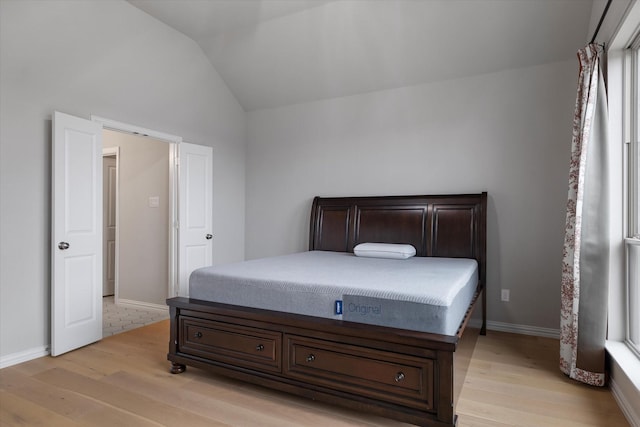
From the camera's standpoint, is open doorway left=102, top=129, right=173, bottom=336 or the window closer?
the window

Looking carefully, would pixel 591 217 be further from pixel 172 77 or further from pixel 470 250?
pixel 172 77

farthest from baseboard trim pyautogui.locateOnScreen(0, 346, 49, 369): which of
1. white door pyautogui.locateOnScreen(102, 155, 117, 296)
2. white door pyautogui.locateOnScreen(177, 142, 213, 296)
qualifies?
white door pyautogui.locateOnScreen(102, 155, 117, 296)

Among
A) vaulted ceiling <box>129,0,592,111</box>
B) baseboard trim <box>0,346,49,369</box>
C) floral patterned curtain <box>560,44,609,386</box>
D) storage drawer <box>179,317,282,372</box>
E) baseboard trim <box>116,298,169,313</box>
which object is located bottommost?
baseboard trim <box>116,298,169,313</box>

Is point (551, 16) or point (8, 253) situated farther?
point (551, 16)

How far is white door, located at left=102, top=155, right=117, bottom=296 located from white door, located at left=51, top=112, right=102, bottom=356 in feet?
7.59

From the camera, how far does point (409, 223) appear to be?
13.0 feet

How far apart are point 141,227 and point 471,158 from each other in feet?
13.0

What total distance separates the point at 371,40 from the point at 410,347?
125 inches

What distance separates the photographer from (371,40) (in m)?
3.87

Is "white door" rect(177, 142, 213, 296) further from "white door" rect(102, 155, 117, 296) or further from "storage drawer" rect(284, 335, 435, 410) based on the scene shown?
"storage drawer" rect(284, 335, 435, 410)

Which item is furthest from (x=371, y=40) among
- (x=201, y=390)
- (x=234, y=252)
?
(x=201, y=390)

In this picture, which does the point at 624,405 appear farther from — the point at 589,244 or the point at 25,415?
the point at 25,415

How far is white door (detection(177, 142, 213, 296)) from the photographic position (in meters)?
4.16

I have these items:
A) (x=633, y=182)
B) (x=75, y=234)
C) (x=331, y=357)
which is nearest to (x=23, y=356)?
(x=75, y=234)
